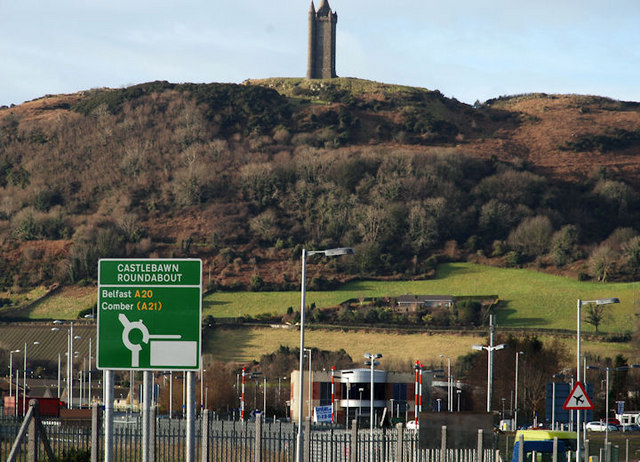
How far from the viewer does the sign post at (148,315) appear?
517 inches

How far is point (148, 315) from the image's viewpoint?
13.3 m

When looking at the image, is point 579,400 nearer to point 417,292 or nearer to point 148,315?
point 148,315

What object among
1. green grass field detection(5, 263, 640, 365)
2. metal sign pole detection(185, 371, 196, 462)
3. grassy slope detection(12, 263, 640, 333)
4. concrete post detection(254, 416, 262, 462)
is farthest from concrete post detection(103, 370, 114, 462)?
grassy slope detection(12, 263, 640, 333)

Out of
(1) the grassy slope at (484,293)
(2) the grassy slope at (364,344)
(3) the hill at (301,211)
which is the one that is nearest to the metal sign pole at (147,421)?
(2) the grassy slope at (364,344)

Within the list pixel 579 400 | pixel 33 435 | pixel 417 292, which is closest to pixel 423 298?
pixel 417 292

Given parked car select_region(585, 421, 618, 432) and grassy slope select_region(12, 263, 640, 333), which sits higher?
grassy slope select_region(12, 263, 640, 333)

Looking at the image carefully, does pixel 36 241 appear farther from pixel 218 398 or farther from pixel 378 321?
pixel 218 398

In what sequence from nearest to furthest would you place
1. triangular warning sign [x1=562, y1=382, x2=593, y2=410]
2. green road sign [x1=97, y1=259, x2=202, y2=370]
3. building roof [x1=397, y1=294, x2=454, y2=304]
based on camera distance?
green road sign [x1=97, y1=259, x2=202, y2=370] < triangular warning sign [x1=562, y1=382, x2=593, y2=410] < building roof [x1=397, y1=294, x2=454, y2=304]

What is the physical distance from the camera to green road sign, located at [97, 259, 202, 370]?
13133 mm

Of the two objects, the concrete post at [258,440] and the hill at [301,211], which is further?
the hill at [301,211]

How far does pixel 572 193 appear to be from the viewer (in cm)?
18850

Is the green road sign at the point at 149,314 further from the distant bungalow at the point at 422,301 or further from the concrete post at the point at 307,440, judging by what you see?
the distant bungalow at the point at 422,301

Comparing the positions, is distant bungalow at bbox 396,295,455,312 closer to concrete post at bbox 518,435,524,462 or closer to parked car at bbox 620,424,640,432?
parked car at bbox 620,424,640,432

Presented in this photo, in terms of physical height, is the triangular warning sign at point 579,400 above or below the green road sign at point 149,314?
below
